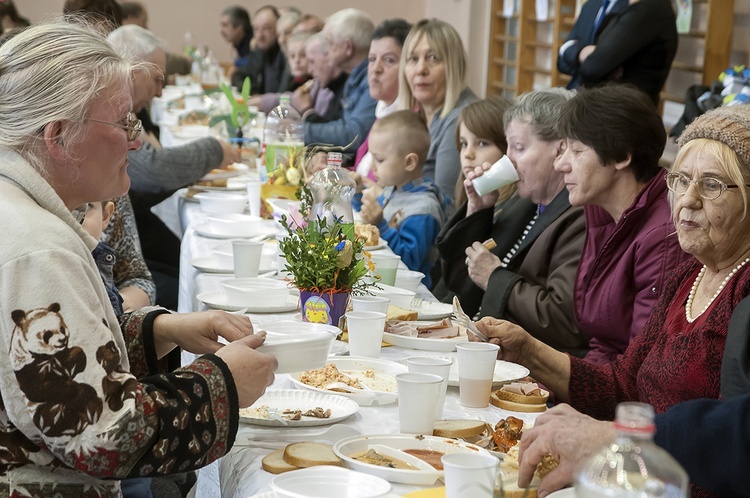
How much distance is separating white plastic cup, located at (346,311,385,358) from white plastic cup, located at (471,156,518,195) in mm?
1276

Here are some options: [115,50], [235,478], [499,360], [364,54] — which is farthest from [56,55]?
[364,54]

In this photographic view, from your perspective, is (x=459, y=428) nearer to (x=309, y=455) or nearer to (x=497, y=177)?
(x=309, y=455)

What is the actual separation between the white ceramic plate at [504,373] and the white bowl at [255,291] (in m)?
0.64

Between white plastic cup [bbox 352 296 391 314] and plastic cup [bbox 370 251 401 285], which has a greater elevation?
white plastic cup [bbox 352 296 391 314]

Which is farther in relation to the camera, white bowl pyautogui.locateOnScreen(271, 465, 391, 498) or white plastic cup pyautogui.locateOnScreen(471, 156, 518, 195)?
white plastic cup pyautogui.locateOnScreen(471, 156, 518, 195)

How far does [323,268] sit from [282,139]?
2.95 meters

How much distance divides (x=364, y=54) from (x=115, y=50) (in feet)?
16.6

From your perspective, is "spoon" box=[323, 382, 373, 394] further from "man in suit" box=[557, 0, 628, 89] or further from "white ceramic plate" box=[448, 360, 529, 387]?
"man in suit" box=[557, 0, 628, 89]

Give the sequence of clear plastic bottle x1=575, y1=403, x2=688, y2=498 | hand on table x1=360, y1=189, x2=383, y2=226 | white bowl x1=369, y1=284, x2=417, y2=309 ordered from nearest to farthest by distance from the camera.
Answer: clear plastic bottle x1=575, y1=403, x2=688, y2=498
white bowl x1=369, y1=284, x2=417, y2=309
hand on table x1=360, y1=189, x2=383, y2=226

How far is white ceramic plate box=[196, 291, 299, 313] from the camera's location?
2.44 m

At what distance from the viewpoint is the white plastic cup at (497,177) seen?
10.5 feet

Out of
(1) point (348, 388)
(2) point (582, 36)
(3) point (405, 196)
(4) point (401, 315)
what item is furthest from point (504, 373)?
(2) point (582, 36)

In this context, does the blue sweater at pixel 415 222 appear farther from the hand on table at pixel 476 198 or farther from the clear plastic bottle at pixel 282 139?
the clear plastic bottle at pixel 282 139

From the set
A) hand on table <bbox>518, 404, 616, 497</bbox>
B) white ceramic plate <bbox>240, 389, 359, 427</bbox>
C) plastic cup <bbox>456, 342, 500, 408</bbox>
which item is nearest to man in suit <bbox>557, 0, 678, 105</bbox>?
plastic cup <bbox>456, 342, 500, 408</bbox>
